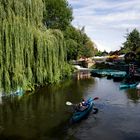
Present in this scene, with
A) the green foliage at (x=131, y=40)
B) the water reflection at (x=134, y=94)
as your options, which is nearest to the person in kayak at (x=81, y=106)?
the water reflection at (x=134, y=94)

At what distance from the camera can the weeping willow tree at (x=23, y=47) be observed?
26.6m

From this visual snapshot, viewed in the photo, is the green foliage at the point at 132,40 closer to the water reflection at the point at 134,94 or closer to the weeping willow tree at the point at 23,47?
the water reflection at the point at 134,94

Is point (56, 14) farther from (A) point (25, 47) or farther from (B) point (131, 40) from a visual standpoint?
(B) point (131, 40)

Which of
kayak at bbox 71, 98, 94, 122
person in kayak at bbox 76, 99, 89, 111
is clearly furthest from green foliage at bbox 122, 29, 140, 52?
kayak at bbox 71, 98, 94, 122

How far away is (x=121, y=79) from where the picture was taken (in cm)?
5425

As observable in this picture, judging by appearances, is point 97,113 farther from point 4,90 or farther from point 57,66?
point 57,66

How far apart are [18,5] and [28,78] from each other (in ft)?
20.9

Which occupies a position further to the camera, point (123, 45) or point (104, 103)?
point (123, 45)

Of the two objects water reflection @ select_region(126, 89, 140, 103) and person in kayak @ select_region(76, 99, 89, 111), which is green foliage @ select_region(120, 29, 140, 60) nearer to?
water reflection @ select_region(126, 89, 140, 103)

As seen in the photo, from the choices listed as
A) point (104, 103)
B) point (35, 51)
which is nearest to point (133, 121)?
point (104, 103)

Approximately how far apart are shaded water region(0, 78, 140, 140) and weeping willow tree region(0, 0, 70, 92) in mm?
2081

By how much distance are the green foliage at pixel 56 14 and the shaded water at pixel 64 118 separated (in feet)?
68.0

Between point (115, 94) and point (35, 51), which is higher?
point (35, 51)

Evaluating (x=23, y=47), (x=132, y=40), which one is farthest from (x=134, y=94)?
(x=132, y=40)
